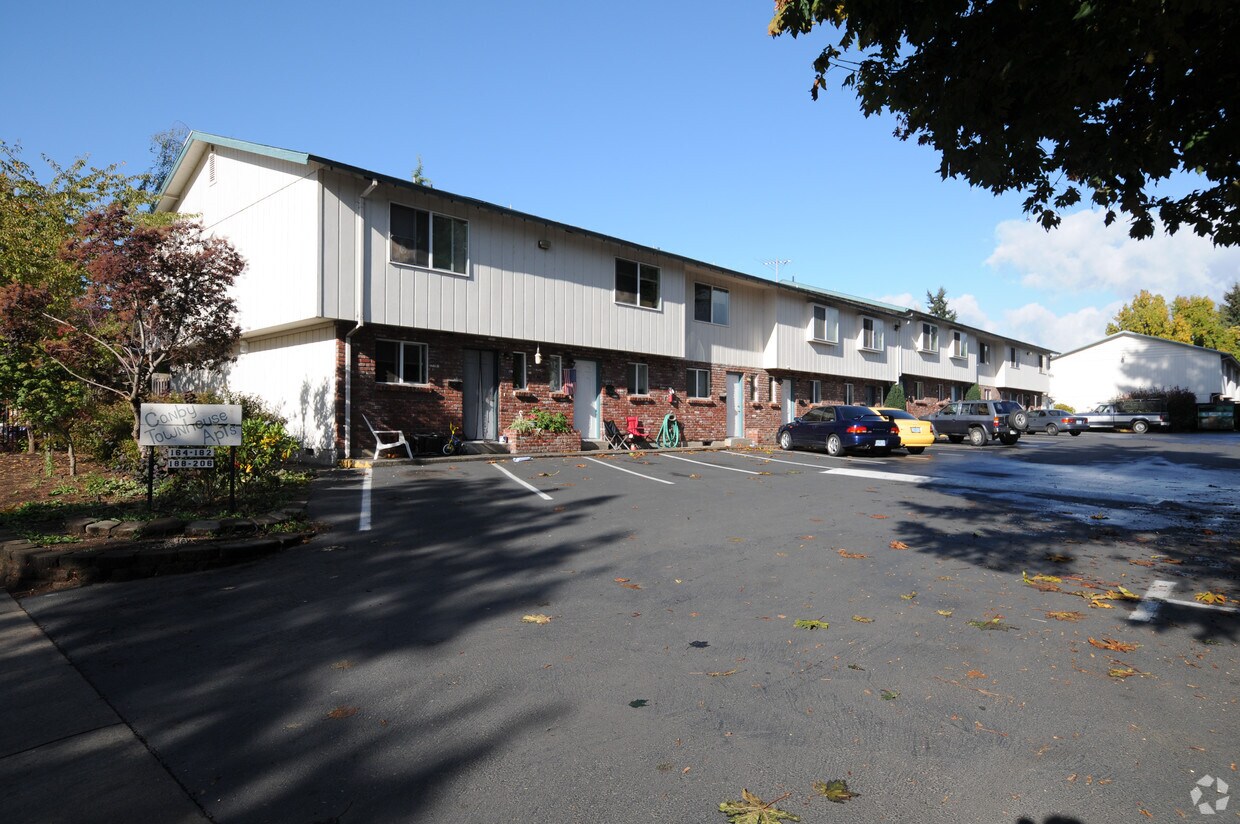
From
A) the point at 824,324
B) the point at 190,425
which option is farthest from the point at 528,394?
the point at 824,324

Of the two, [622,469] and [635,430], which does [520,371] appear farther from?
[622,469]

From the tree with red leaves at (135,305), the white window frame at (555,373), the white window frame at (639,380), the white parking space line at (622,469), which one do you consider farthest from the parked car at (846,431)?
the tree with red leaves at (135,305)

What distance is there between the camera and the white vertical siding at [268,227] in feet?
50.0

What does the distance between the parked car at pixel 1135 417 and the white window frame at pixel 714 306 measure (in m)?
27.8

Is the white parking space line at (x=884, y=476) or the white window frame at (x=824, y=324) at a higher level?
the white window frame at (x=824, y=324)

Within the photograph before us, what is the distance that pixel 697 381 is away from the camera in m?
25.0

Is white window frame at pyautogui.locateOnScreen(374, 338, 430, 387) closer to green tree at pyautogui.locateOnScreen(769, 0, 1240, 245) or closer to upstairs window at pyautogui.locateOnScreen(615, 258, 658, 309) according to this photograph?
upstairs window at pyautogui.locateOnScreen(615, 258, 658, 309)

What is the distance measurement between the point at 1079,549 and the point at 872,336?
89.4 ft

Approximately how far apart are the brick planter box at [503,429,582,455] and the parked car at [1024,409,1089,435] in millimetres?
31987

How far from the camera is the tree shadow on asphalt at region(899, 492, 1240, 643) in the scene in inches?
211

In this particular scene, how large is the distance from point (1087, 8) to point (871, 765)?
4.98m

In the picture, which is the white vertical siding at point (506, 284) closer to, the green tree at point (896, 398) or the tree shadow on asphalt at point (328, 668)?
the tree shadow on asphalt at point (328, 668)

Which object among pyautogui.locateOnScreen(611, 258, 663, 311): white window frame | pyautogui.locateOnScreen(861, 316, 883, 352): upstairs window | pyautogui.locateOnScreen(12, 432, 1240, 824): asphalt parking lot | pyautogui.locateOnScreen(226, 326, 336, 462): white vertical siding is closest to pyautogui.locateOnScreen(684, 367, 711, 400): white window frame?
pyautogui.locateOnScreen(611, 258, 663, 311): white window frame

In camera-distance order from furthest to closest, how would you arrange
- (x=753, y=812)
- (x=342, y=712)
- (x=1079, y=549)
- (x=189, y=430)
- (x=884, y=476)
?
(x=884, y=476) < (x=189, y=430) < (x=1079, y=549) < (x=342, y=712) < (x=753, y=812)
